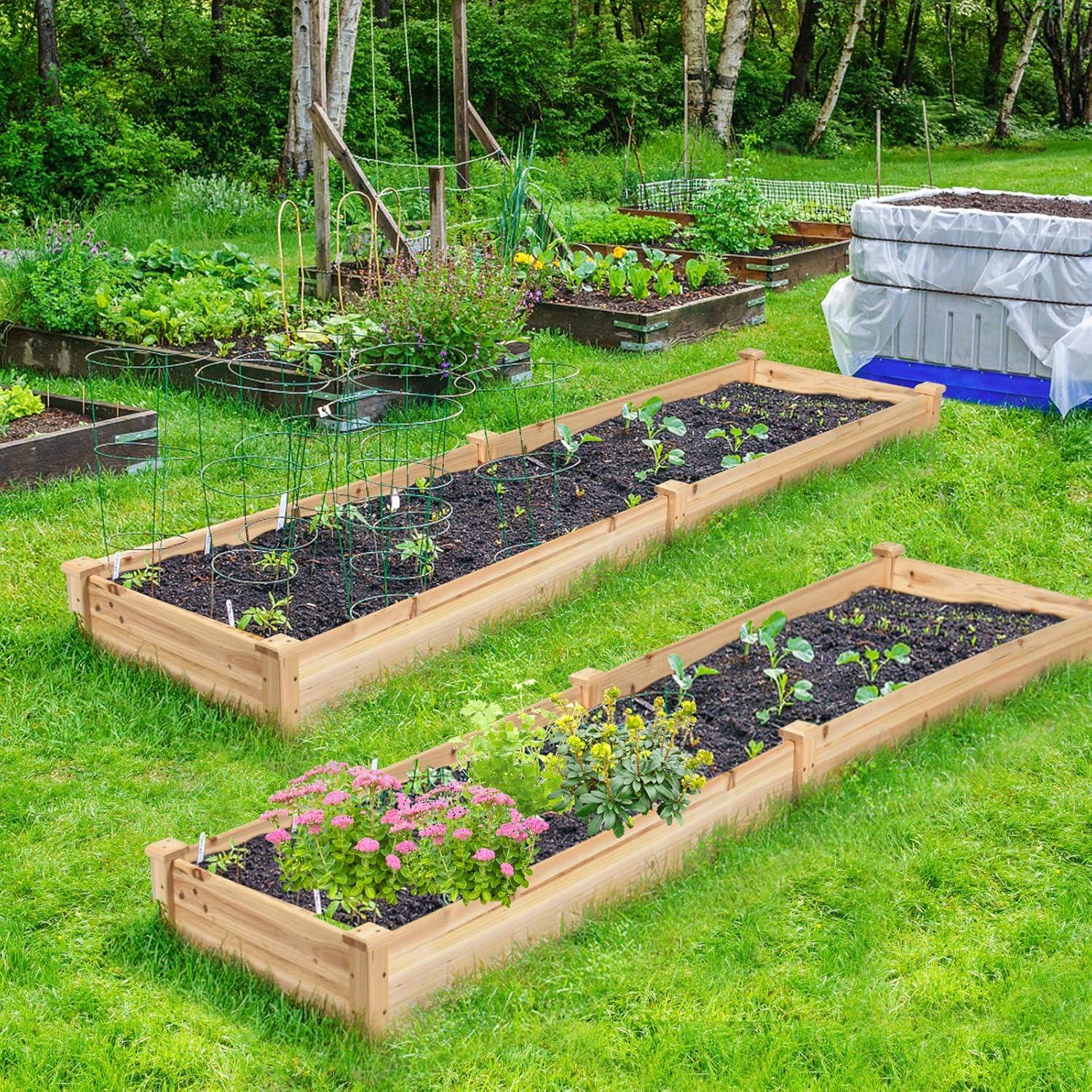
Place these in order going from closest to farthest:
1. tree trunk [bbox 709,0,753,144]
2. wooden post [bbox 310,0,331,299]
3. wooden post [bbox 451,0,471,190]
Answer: wooden post [bbox 310,0,331,299], wooden post [bbox 451,0,471,190], tree trunk [bbox 709,0,753,144]

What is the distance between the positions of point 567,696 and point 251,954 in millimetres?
1386

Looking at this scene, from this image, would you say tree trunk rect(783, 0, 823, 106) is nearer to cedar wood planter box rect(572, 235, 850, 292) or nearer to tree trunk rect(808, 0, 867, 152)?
tree trunk rect(808, 0, 867, 152)

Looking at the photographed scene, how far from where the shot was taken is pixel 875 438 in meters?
6.71

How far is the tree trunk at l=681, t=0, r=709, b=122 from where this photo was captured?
687 inches

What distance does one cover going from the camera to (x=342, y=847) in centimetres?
330

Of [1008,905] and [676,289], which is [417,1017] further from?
[676,289]

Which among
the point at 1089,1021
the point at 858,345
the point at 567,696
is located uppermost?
the point at 858,345

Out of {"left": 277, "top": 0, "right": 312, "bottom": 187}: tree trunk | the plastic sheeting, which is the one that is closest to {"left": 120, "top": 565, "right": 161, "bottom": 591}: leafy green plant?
the plastic sheeting

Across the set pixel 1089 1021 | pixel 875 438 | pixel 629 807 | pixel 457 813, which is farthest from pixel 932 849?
pixel 875 438

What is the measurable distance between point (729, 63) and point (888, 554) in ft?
44.5

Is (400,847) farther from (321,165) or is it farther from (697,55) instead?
(697,55)

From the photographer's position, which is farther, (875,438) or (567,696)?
(875,438)

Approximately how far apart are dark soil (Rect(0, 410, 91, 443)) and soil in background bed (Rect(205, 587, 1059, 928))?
3513 mm

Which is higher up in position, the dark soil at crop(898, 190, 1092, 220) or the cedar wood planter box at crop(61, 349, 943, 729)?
the dark soil at crop(898, 190, 1092, 220)
